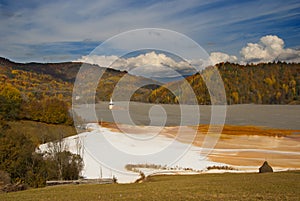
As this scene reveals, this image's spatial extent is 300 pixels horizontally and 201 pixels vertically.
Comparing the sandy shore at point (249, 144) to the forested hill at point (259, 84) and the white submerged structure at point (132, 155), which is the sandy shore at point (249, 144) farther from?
the forested hill at point (259, 84)

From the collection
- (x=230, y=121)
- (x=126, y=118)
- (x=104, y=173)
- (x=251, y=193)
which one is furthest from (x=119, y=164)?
(x=230, y=121)

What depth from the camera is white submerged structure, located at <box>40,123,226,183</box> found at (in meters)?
33.6

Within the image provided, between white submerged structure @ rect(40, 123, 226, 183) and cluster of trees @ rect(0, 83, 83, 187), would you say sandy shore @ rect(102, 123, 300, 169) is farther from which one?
cluster of trees @ rect(0, 83, 83, 187)

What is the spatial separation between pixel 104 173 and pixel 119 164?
14.2 feet

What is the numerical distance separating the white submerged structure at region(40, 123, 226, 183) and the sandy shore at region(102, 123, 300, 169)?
121 inches

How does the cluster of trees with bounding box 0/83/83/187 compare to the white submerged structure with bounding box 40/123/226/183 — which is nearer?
the cluster of trees with bounding box 0/83/83/187

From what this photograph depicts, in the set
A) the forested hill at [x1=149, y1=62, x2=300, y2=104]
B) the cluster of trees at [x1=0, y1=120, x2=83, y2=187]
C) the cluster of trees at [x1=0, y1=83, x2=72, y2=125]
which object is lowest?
the cluster of trees at [x1=0, y1=120, x2=83, y2=187]

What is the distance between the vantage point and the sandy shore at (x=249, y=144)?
129 feet

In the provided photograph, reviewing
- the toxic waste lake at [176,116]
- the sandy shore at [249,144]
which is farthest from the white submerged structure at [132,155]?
the toxic waste lake at [176,116]

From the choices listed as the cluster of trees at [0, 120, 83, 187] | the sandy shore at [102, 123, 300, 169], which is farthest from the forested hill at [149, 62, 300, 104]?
the cluster of trees at [0, 120, 83, 187]

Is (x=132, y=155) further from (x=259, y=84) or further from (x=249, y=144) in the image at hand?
(x=259, y=84)

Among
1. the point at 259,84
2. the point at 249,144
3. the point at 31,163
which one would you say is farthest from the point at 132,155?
the point at 259,84

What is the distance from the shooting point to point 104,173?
33062mm

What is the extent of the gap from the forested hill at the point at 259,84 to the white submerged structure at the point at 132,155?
63328 mm
